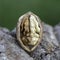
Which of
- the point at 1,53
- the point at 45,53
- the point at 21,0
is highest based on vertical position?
the point at 21,0

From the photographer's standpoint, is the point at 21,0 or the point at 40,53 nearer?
the point at 40,53

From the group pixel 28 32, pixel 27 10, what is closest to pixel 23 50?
pixel 28 32

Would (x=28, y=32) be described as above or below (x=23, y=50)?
above

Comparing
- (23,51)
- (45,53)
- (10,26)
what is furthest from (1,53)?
(10,26)

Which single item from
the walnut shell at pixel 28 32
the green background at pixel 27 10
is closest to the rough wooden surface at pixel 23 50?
the walnut shell at pixel 28 32

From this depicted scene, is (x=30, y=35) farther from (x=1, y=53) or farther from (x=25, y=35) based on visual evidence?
(x=1, y=53)

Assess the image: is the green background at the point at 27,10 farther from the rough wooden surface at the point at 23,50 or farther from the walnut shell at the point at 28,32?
the walnut shell at the point at 28,32

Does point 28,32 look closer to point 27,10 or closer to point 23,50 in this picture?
point 23,50
